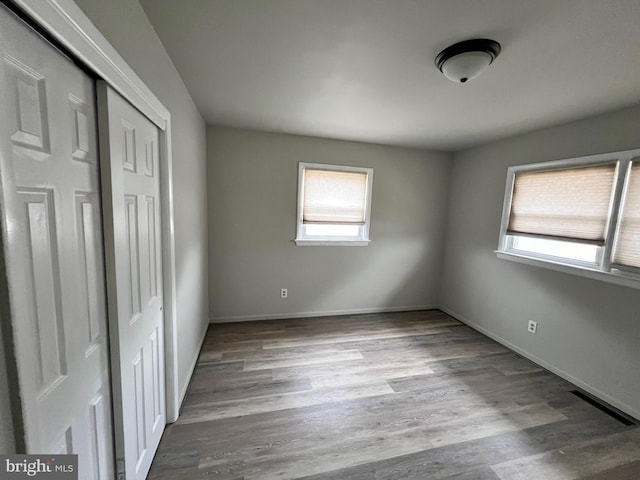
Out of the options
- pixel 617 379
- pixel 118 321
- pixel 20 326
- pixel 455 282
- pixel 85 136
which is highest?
pixel 85 136

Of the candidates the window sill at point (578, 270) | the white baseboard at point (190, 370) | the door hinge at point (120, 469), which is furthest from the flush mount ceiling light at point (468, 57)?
the white baseboard at point (190, 370)

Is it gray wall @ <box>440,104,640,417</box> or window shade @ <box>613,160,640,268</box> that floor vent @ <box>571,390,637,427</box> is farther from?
window shade @ <box>613,160,640,268</box>

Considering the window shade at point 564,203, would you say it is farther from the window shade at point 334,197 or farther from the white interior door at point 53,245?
the white interior door at point 53,245

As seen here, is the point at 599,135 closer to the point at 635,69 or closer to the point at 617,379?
the point at 635,69

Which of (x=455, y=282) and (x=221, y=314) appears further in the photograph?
(x=455, y=282)

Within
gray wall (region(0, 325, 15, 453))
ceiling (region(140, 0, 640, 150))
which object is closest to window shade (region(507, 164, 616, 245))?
ceiling (region(140, 0, 640, 150))

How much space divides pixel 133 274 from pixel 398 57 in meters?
1.85

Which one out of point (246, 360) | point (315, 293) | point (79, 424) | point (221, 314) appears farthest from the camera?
point (315, 293)

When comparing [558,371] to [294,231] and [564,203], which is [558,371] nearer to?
[564,203]

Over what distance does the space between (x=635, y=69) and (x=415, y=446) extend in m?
2.67

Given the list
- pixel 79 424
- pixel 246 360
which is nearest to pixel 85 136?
pixel 79 424

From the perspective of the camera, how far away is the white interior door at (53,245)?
585 mm

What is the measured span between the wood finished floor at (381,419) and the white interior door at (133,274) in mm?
407

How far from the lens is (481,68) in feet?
4.58
